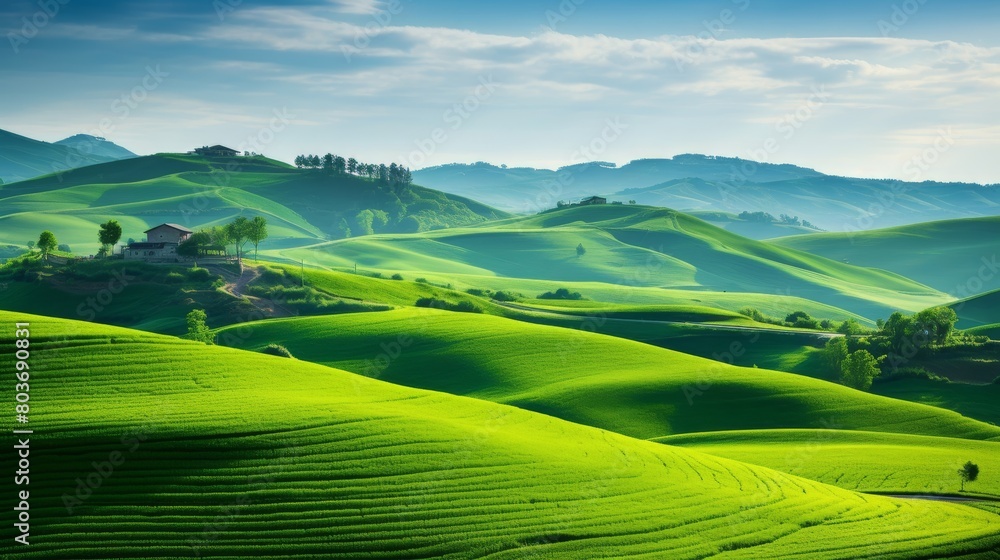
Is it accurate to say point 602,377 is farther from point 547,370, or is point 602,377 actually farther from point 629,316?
point 629,316

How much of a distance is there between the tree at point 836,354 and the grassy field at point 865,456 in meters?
34.9

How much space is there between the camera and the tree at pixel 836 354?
353 ft

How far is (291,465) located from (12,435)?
12534 millimetres

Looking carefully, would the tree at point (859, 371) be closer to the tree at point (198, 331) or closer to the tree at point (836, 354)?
the tree at point (836, 354)

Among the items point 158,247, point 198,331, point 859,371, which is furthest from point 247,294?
point 859,371

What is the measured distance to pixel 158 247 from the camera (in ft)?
423

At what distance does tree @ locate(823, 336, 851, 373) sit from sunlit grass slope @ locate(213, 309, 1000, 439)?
59.2ft

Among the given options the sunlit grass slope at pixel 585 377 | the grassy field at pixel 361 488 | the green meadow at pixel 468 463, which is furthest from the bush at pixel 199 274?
the grassy field at pixel 361 488

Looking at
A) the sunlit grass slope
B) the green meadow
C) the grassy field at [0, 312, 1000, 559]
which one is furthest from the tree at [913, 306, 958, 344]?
the grassy field at [0, 312, 1000, 559]

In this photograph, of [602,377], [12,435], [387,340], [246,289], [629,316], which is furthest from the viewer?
[629,316]

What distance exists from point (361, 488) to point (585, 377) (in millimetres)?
52351

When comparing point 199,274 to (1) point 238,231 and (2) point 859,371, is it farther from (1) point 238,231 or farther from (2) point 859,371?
(2) point 859,371

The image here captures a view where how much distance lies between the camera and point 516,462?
44531 mm

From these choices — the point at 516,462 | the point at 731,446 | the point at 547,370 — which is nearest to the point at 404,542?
the point at 516,462
